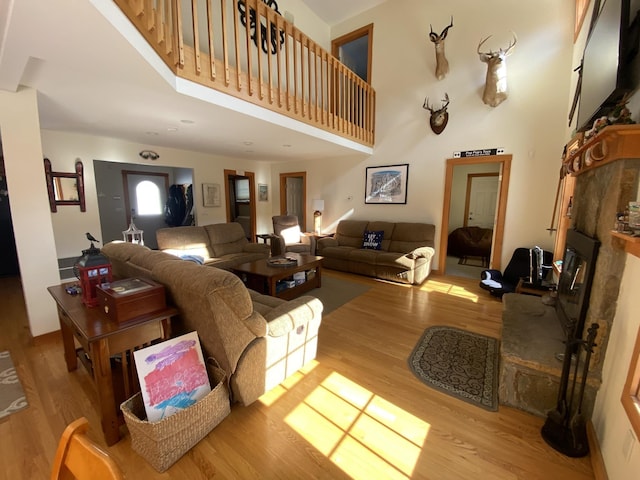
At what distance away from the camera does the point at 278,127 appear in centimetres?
325

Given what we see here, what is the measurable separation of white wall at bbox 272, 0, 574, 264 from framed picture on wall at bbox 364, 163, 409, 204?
0.11 m

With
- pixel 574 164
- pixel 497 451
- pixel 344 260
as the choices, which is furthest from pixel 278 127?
pixel 497 451

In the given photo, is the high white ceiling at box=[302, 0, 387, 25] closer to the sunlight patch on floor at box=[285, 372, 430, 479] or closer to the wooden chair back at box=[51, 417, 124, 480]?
the sunlight patch on floor at box=[285, 372, 430, 479]

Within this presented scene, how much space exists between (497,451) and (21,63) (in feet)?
12.5

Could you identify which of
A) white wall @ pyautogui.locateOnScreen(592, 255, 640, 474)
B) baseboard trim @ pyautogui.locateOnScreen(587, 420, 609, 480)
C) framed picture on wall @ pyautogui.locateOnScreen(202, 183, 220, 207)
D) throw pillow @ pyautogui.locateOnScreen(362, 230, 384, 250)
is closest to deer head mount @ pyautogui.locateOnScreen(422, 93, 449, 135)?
throw pillow @ pyautogui.locateOnScreen(362, 230, 384, 250)

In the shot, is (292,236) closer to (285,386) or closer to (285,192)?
(285,192)

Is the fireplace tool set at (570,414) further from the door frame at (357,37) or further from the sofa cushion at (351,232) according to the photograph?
the door frame at (357,37)

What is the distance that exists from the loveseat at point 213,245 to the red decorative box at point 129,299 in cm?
228

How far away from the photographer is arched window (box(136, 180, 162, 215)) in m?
6.30

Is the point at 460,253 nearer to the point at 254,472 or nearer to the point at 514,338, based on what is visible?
the point at 514,338

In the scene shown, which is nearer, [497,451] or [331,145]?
[497,451]

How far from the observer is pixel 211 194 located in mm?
5734

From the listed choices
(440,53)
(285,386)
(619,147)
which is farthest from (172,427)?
(440,53)

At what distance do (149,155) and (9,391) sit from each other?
3968 millimetres
